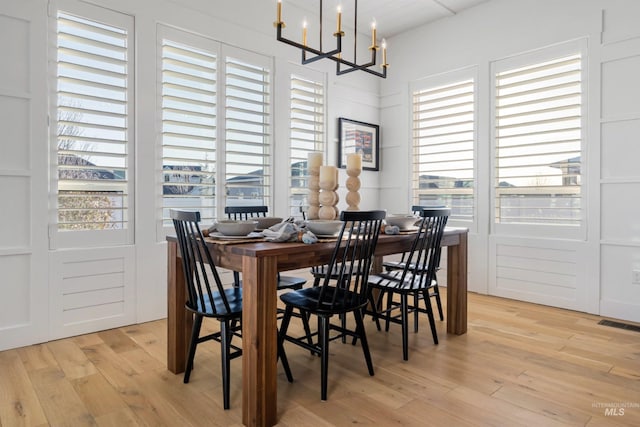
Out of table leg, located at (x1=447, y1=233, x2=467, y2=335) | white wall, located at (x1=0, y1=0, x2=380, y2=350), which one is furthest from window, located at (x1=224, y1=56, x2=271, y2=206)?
table leg, located at (x1=447, y1=233, x2=467, y2=335)

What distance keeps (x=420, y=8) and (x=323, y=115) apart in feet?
4.77

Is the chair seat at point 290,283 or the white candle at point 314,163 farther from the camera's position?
the chair seat at point 290,283

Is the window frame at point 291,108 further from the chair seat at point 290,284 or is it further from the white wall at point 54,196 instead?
the chair seat at point 290,284

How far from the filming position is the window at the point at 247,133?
11.6 feet

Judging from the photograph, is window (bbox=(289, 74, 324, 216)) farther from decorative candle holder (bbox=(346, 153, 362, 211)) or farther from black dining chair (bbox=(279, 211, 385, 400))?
black dining chair (bbox=(279, 211, 385, 400))

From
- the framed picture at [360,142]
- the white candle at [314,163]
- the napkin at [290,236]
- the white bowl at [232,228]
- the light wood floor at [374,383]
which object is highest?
the framed picture at [360,142]

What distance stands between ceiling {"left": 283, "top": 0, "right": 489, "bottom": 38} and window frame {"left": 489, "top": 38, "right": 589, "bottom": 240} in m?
0.74

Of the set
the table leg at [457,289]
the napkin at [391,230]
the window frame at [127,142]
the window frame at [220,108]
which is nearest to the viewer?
the napkin at [391,230]

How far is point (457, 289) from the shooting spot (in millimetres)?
2967

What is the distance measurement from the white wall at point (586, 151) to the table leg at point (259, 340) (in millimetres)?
2930

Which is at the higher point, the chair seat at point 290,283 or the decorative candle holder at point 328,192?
the decorative candle holder at point 328,192

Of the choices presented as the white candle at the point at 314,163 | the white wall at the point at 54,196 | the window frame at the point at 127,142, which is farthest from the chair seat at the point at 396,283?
the window frame at the point at 127,142

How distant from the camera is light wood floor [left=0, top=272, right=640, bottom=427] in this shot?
71.8 inches

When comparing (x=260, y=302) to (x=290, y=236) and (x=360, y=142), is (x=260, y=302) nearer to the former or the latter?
(x=290, y=236)
